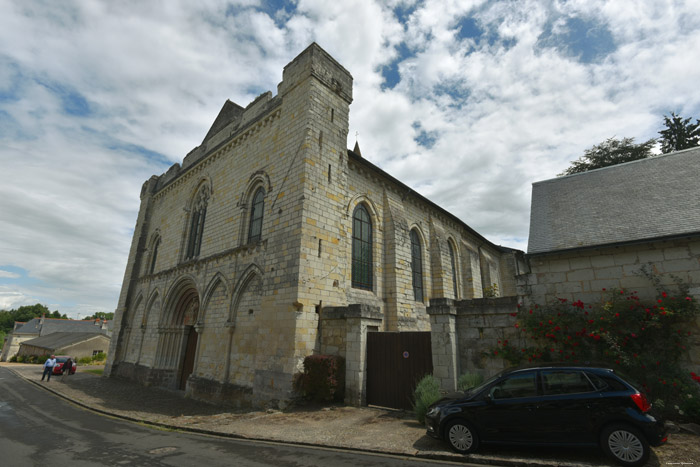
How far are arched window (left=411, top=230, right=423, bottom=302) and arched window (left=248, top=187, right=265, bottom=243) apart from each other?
6.75 m

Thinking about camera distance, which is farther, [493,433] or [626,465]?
[493,433]

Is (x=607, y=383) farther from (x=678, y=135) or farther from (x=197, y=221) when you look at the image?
(x=678, y=135)

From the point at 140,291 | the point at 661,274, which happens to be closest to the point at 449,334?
the point at 661,274

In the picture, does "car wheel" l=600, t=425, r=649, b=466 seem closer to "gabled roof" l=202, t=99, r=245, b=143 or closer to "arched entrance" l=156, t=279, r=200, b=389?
"arched entrance" l=156, t=279, r=200, b=389

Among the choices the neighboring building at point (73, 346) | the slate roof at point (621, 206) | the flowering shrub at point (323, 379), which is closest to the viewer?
the slate roof at point (621, 206)

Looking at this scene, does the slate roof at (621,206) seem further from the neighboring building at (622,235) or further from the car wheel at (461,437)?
the car wheel at (461,437)

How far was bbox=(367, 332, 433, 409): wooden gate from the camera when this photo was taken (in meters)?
7.64

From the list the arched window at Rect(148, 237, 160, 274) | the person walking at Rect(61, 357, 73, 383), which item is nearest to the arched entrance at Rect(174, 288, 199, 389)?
the arched window at Rect(148, 237, 160, 274)

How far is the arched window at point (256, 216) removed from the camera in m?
11.9

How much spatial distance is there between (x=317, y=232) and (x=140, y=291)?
14.2 m

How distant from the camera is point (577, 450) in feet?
14.7

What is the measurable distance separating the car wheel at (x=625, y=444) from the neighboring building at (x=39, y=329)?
5256cm

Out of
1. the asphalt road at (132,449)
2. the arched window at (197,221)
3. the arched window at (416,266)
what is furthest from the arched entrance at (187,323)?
the arched window at (416,266)

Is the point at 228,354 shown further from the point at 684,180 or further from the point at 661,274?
the point at 684,180
